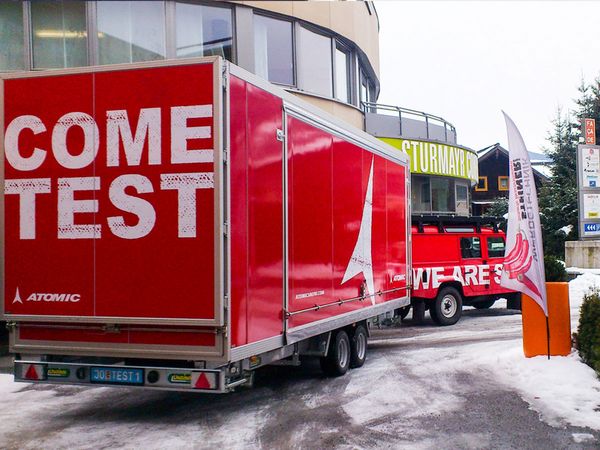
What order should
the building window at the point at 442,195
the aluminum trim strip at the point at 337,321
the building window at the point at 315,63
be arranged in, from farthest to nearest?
the building window at the point at 442,195
the building window at the point at 315,63
the aluminum trim strip at the point at 337,321

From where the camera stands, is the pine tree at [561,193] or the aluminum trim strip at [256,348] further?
the pine tree at [561,193]

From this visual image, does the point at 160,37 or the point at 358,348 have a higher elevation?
the point at 160,37

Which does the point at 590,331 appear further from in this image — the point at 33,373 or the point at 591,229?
the point at 591,229

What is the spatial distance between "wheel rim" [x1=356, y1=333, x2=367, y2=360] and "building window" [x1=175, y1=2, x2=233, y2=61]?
7.66 metres

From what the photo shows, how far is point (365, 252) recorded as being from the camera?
9.89 metres

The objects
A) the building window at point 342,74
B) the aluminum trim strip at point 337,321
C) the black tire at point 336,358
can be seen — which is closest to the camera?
the aluminum trim strip at point 337,321

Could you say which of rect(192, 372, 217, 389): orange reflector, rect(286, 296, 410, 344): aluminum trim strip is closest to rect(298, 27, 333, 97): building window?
rect(286, 296, 410, 344): aluminum trim strip

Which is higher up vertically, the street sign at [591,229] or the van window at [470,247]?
the street sign at [591,229]

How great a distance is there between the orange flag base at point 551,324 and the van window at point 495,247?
700cm

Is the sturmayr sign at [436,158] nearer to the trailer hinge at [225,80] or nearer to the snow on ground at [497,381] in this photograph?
the snow on ground at [497,381]

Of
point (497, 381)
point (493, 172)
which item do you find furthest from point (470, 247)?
point (493, 172)

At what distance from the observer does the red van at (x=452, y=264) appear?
14.6m

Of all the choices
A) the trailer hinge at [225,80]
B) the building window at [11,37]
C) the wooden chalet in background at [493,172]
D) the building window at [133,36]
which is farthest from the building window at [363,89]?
the wooden chalet in background at [493,172]

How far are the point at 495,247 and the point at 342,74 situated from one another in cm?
670
